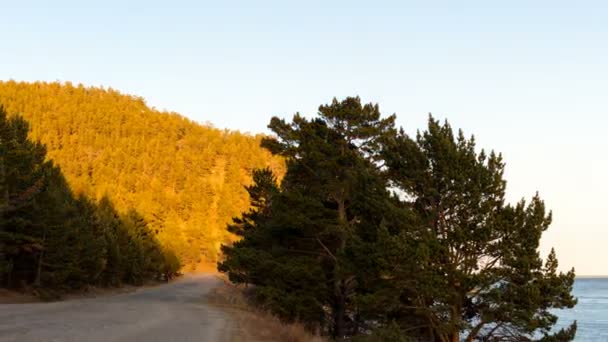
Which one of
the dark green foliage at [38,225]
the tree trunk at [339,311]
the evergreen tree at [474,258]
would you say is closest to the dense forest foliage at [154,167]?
the dark green foliage at [38,225]

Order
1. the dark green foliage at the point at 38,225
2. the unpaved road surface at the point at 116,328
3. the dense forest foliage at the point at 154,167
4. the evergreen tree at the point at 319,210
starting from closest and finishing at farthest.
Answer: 1. the unpaved road surface at the point at 116,328
2. the evergreen tree at the point at 319,210
3. the dark green foliage at the point at 38,225
4. the dense forest foliage at the point at 154,167

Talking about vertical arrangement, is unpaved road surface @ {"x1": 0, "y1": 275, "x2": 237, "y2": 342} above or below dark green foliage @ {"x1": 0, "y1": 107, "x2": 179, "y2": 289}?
below

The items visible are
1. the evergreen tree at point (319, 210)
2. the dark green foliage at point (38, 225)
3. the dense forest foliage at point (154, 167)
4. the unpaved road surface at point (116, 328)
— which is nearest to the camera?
the unpaved road surface at point (116, 328)

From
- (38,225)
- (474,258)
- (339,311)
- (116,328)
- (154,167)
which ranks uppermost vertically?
(154,167)

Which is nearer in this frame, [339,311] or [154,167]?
[339,311]

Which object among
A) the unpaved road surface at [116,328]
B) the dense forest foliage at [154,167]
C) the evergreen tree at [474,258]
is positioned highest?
the dense forest foliage at [154,167]

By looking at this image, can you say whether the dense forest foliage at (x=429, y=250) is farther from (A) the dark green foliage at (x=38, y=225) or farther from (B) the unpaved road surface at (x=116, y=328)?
(A) the dark green foliage at (x=38, y=225)

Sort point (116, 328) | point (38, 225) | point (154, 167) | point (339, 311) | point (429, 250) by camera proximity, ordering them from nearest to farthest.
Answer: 1. point (429, 250)
2. point (116, 328)
3. point (339, 311)
4. point (38, 225)
5. point (154, 167)

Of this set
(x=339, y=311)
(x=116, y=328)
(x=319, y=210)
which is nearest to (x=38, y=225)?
(x=116, y=328)

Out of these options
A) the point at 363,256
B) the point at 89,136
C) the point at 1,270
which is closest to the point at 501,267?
the point at 363,256

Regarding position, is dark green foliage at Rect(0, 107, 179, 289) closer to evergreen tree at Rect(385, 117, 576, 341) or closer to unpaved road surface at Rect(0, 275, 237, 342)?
unpaved road surface at Rect(0, 275, 237, 342)

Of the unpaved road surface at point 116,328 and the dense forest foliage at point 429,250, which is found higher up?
the dense forest foliage at point 429,250

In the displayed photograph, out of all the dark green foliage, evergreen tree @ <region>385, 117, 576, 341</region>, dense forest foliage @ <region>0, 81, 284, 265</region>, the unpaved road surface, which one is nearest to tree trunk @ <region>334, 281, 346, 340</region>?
the unpaved road surface

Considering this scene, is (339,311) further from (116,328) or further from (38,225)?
(38,225)
